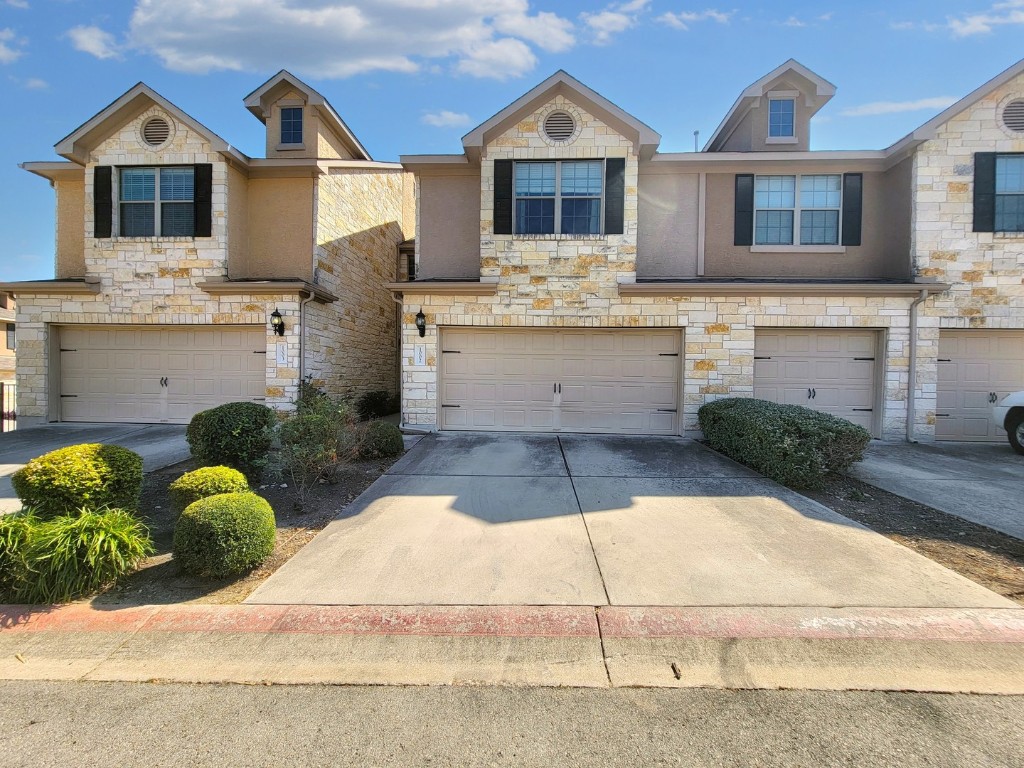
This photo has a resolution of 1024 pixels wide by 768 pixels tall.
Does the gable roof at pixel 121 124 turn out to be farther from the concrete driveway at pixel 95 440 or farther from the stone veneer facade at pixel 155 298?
the concrete driveway at pixel 95 440

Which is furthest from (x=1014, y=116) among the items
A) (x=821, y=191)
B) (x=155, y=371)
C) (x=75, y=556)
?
(x=155, y=371)

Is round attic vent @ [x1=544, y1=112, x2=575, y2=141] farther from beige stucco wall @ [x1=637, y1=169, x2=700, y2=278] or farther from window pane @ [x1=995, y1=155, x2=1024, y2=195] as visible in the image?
window pane @ [x1=995, y1=155, x2=1024, y2=195]

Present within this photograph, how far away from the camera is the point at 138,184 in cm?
959

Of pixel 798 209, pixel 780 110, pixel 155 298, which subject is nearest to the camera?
pixel 798 209

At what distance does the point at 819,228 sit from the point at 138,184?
1406 cm

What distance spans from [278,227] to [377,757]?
1048 centimetres

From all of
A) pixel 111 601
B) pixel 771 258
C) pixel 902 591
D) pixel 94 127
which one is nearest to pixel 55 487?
pixel 111 601

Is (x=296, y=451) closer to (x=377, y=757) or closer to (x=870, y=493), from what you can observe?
(x=377, y=757)

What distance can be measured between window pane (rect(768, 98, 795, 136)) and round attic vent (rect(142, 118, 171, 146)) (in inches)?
505

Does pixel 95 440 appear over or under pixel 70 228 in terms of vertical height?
under

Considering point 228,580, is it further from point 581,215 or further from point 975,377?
point 975,377

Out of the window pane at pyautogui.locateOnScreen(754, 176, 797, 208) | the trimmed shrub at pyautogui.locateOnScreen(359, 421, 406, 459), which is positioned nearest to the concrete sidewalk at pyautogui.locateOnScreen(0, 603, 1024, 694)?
the trimmed shrub at pyautogui.locateOnScreen(359, 421, 406, 459)

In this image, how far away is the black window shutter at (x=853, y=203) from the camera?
30.6 feet

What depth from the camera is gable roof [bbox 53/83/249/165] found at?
9.16m
